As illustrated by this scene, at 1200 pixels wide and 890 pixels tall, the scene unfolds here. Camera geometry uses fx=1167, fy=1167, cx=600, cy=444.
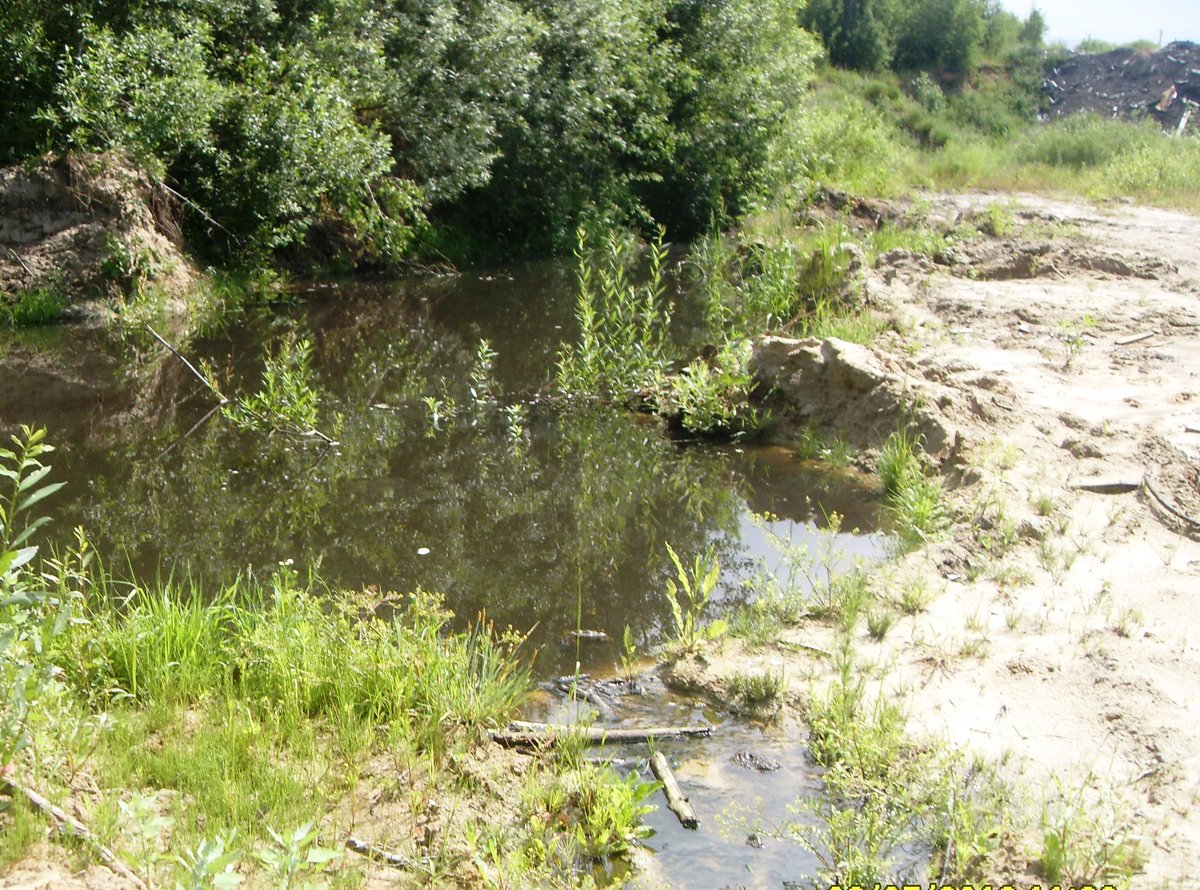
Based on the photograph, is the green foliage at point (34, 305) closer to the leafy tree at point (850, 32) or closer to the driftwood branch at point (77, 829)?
the driftwood branch at point (77, 829)

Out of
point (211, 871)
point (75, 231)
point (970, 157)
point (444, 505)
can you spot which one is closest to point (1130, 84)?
point (970, 157)

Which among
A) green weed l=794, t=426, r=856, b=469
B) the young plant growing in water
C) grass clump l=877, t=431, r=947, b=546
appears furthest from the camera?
the young plant growing in water

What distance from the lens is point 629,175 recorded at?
20.5m

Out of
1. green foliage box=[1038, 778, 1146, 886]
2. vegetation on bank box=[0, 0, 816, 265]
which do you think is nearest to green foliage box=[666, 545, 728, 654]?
green foliage box=[1038, 778, 1146, 886]

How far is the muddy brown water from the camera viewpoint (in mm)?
5379

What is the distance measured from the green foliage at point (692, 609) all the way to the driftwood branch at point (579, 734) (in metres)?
0.75

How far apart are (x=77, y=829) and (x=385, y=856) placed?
1.00 meters

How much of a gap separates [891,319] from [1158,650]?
21.4 ft

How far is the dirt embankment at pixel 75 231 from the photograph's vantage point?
12.9 m

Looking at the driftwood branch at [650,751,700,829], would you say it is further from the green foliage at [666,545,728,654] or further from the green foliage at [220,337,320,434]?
the green foliage at [220,337,320,434]

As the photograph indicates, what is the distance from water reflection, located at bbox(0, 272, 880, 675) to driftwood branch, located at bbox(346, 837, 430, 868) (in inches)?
68.4

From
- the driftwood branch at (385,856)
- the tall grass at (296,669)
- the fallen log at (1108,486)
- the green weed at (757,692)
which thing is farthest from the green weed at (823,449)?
the driftwood branch at (385,856)

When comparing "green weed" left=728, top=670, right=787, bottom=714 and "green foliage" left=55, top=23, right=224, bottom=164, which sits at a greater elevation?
"green foliage" left=55, top=23, right=224, bottom=164

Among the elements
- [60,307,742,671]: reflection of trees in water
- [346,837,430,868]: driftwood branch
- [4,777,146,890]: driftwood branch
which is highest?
[4,777,146,890]: driftwood branch
